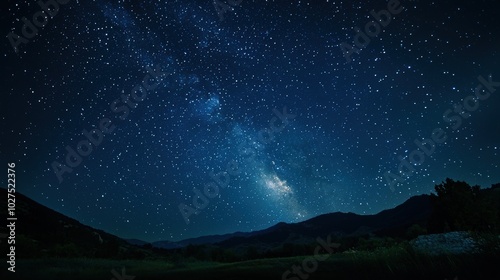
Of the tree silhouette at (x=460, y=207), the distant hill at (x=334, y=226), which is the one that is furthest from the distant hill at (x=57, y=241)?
the distant hill at (x=334, y=226)

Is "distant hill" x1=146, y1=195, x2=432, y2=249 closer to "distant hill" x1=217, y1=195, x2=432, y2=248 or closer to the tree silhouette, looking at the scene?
"distant hill" x1=217, y1=195, x2=432, y2=248

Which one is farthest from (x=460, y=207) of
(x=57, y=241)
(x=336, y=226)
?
(x=336, y=226)

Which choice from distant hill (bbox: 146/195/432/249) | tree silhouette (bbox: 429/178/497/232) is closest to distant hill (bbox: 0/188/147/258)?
tree silhouette (bbox: 429/178/497/232)

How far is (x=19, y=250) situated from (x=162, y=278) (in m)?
25.5

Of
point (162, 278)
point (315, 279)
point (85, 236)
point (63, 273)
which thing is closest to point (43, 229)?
point (85, 236)

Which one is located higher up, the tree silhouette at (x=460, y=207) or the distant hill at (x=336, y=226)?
the distant hill at (x=336, y=226)

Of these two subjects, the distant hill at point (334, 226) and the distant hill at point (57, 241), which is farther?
the distant hill at point (334, 226)

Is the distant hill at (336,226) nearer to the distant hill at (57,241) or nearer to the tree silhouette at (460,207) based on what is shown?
the distant hill at (57,241)

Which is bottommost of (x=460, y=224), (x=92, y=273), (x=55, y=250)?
(x=460, y=224)

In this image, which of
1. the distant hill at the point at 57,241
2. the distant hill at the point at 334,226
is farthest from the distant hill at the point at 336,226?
the distant hill at the point at 57,241

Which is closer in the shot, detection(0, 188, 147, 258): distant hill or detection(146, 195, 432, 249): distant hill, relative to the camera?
detection(0, 188, 147, 258): distant hill

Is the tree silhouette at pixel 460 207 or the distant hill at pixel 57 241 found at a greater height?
the distant hill at pixel 57 241

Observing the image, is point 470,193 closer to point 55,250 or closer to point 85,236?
point 55,250

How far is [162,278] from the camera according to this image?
15664mm
